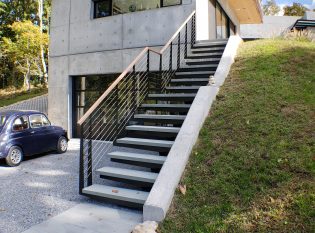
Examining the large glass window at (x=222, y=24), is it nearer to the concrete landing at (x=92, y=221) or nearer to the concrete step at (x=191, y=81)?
the concrete step at (x=191, y=81)

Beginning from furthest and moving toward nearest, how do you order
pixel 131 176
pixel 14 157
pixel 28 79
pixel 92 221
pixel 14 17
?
pixel 14 17
pixel 28 79
pixel 14 157
pixel 131 176
pixel 92 221

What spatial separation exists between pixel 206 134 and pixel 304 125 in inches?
61.9

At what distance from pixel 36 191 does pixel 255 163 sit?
4036 mm

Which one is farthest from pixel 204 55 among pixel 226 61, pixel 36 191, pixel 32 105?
pixel 32 105

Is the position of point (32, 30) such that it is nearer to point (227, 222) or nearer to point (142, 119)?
point (142, 119)

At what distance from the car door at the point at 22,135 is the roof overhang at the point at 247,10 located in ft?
41.4

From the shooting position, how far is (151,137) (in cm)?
592

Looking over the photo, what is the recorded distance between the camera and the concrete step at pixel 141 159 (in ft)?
16.5

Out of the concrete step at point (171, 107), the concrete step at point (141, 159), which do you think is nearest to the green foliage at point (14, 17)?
the concrete step at point (171, 107)

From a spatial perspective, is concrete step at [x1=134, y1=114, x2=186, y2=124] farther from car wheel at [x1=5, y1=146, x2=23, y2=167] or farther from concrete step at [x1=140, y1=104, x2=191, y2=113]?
car wheel at [x1=5, y1=146, x2=23, y2=167]

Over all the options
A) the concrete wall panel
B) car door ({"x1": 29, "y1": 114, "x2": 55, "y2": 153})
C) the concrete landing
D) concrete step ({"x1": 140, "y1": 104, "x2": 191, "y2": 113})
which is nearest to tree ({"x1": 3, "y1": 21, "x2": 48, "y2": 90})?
the concrete wall panel

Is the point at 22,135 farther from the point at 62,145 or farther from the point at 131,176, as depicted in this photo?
the point at 131,176

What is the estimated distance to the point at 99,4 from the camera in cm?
1214

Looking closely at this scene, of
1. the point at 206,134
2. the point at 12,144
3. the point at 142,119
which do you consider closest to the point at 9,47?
the point at 12,144
